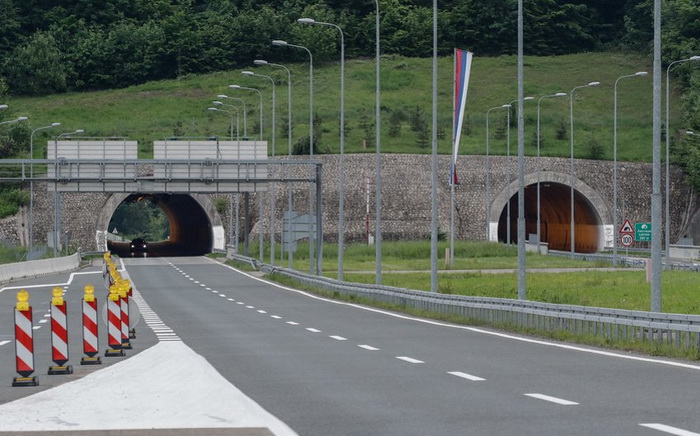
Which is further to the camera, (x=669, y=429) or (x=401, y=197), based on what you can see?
(x=401, y=197)

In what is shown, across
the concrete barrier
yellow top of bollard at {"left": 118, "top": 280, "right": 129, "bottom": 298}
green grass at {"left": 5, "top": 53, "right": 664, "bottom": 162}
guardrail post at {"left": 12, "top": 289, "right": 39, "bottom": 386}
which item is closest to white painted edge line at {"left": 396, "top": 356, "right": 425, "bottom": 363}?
yellow top of bollard at {"left": 118, "top": 280, "right": 129, "bottom": 298}

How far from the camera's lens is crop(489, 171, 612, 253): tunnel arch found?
101250 mm

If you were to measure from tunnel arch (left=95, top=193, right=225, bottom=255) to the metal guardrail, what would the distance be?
61.3 meters

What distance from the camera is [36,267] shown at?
73125 millimetres

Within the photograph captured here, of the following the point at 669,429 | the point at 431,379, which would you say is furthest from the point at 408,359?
the point at 669,429

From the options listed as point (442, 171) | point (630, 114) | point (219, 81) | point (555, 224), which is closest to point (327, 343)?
point (442, 171)

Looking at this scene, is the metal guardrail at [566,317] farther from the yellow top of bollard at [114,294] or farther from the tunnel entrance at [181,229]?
the tunnel entrance at [181,229]

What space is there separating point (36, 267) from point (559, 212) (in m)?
47.5

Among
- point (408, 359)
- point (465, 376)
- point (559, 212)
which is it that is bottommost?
point (408, 359)

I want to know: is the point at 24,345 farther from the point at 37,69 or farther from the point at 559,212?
the point at 37,69

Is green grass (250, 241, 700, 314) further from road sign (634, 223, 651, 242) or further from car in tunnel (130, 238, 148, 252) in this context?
car in tunnel (130, 238, 148, 252)

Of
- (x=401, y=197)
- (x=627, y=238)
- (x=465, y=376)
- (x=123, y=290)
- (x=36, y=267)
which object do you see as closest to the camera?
(x=465, y=376)

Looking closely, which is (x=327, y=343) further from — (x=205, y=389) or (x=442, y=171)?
(x=442, y=171)

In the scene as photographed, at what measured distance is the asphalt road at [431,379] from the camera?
13820mm
